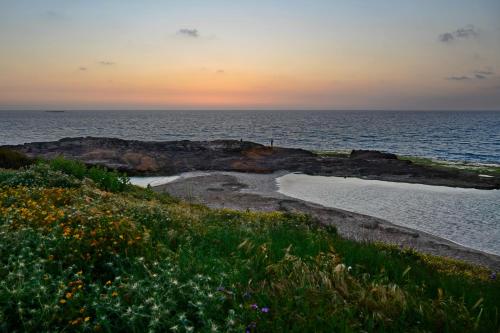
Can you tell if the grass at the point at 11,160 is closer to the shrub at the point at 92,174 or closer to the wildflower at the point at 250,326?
the shrub at the point at 92,174

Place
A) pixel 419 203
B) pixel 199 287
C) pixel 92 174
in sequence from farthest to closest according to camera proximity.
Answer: pixel 419 203
pixel 92 174
pixel 199 287

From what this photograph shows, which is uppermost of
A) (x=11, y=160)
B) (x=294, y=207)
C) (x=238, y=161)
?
(x=11, y=160)

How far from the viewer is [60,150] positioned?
4784 cm

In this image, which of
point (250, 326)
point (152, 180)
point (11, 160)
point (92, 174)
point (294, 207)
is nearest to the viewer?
point (250, 326)

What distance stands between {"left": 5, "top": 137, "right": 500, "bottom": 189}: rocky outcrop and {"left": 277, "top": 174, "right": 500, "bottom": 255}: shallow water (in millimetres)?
3593

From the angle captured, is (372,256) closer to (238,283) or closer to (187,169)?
(238,283)

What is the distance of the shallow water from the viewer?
19.7m

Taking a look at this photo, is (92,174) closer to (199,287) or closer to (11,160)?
(11,160)

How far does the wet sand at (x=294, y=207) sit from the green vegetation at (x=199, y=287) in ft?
32.3

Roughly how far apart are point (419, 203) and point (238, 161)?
903 inches

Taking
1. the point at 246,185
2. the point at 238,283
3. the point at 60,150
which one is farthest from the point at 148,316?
the point at 60,150

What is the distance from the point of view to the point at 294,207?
2356 centimetres

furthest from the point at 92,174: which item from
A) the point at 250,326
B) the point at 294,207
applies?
the point at 250,326

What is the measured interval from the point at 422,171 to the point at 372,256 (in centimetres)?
3613
